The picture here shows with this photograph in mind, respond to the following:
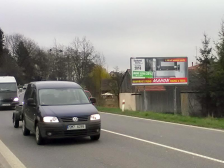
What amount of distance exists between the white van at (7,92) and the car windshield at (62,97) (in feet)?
62.9

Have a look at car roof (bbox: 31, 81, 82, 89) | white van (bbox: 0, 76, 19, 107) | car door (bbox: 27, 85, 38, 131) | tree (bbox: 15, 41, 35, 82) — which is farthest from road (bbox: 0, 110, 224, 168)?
tree (bbox: 15, 41, 35, 82)

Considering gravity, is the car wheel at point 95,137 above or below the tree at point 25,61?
below

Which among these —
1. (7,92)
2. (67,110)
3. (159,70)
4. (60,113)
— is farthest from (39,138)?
(7,92)

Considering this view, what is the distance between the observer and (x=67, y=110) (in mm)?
10203

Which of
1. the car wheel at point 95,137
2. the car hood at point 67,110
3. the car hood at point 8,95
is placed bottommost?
the car wheel at point 95,137

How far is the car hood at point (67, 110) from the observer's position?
10016mm

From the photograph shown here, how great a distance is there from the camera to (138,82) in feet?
93.5

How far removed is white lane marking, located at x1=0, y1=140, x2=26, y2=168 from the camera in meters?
7.96

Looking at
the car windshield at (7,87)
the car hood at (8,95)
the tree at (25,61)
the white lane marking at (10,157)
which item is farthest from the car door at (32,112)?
the tree at (25,61)

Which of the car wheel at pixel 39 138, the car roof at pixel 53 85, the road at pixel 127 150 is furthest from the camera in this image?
the car roof at pixel 53 85

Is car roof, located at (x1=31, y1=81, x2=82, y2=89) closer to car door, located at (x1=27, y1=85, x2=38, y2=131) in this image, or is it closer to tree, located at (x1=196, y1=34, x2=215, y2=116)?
car door, located at (x1=27, y1=85, x2=38, y2=131)

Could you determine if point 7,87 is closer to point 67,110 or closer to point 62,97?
point 62,97

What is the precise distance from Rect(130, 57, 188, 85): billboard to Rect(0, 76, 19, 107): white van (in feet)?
31.8

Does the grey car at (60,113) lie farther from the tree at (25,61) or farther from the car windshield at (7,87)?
the tree at (25,61)
